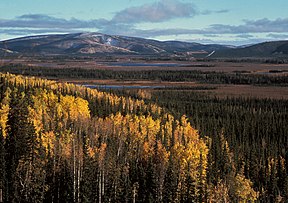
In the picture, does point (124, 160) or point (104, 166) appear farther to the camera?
point (124, 160)

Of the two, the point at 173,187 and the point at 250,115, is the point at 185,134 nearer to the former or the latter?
the point at 173,187

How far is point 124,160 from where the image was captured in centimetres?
8056

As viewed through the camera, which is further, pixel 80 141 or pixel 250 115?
pixel 250 115

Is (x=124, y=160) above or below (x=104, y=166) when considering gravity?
below

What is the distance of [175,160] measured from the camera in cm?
8338

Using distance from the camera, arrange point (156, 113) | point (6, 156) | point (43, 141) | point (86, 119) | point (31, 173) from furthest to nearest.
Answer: point (156, 113) < point (86, 119) < point (43, 141) < point (6, 156) < point (31, 173)

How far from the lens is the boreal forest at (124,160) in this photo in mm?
66125

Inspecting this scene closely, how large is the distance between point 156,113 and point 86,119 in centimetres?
3606

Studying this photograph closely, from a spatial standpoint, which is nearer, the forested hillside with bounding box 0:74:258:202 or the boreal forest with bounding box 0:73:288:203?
the forested hillside with bounding box 0:74:258:202

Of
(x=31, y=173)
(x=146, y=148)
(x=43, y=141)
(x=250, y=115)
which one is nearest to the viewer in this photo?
(x=31, y=173)

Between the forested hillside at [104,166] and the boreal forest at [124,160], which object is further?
the boreal forest at [124,160]

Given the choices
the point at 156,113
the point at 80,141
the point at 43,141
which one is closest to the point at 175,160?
the point at 80,141

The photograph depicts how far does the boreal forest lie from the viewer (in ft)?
217

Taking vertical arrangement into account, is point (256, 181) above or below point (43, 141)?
below
